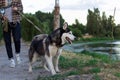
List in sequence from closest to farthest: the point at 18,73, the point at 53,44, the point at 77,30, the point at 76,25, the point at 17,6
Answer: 1. the point at 53,44
2. the point at 18,73
3. the point at 17,6
4. the point at 77,30
5. the point at 76,25

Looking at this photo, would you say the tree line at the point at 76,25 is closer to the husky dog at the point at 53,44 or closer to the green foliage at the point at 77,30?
the green foliage at the point at 77,30

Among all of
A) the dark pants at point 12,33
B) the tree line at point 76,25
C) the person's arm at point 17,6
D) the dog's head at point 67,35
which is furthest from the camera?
the tree line at point 76,25

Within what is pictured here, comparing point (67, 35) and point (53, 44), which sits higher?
point (67, 35)

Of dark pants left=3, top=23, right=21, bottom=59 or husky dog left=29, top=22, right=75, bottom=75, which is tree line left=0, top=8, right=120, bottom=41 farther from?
husky dog left=29, top=22, right=75, bottom=75

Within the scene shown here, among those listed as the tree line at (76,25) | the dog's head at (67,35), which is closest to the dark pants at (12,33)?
the dog's head at (67,35)

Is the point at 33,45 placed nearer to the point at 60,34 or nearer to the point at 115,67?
the point at 60,34

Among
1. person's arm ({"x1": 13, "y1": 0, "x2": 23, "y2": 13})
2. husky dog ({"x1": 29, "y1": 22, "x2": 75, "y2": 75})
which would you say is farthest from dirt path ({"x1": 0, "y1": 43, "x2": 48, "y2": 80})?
person's arm ({"x1": 13, "y1": 0, "x2": 23, "y2": 13})

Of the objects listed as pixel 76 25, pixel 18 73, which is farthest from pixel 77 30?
pixel 18 73

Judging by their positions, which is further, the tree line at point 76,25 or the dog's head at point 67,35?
the tree line at point 76,25

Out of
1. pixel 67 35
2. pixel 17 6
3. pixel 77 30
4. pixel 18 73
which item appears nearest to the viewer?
pixel 67 35

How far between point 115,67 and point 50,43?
5.29ft

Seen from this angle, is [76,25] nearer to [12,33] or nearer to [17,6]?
[12,33]

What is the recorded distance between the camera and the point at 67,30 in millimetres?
11000

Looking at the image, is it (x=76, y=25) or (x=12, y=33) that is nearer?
(x=12, y=33)
